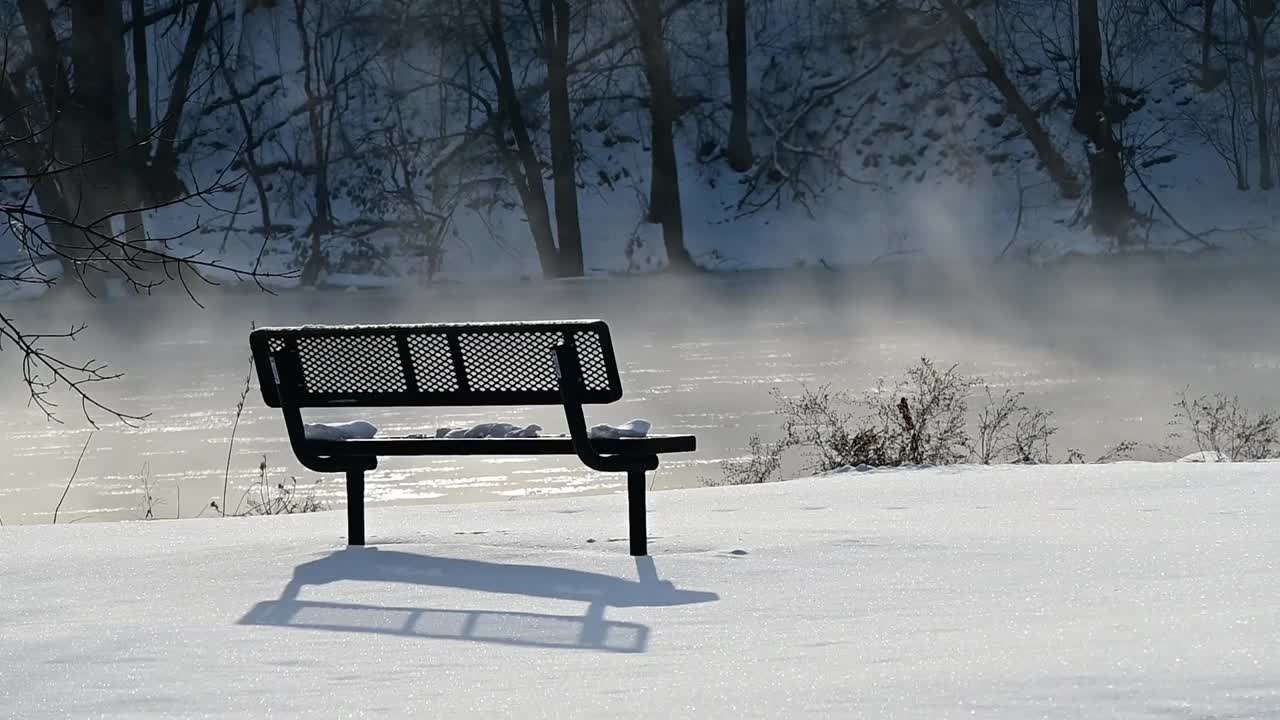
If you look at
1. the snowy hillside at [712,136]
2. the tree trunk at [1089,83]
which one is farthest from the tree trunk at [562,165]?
the tree trunk at [1089,83]

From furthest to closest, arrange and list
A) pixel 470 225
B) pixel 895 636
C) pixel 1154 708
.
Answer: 1. pixel 470 225
2. pixel 895 636
3. pixel 1154 708

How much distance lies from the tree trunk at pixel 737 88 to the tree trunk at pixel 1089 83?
5679 mm

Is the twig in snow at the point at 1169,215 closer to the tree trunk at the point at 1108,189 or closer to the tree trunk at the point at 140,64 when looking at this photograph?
the tree trunk at the point at 1108,189

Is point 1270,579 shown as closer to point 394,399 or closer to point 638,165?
point 394,399

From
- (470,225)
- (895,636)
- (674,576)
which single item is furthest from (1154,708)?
(470,225)

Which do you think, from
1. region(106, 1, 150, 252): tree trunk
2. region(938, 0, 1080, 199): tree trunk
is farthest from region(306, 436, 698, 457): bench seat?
region(938, 0, 1080, 199): tree trunk

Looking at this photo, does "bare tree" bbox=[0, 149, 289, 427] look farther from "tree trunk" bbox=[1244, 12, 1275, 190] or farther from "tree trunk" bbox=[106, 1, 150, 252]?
"tree trunk" bbox=[1244, 12, 1275, 190]

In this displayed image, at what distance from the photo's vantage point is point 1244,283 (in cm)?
2042

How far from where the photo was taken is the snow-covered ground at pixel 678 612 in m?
3.21

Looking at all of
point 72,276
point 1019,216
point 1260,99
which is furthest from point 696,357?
point 1260,99

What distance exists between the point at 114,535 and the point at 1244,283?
17.7 m

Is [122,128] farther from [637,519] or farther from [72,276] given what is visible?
[637,519]

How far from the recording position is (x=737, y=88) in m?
26.4

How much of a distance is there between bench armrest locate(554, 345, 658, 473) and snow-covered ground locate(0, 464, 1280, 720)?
11.3 inches
